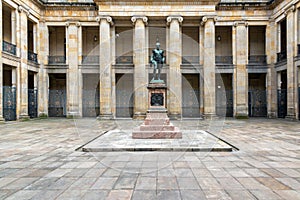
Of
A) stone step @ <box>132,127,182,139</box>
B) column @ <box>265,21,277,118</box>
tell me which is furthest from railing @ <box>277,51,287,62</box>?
stone step @ <box>132,127,182,139</box>

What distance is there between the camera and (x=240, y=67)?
22.3m

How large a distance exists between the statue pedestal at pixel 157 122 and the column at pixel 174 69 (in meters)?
9.99

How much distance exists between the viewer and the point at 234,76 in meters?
22.4

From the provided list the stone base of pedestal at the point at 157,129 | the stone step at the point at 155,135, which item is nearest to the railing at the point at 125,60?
the stone base of pedestal at the point at 157,129

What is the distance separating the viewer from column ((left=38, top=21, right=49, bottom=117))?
22312 mm

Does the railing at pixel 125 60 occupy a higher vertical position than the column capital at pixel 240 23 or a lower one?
lower

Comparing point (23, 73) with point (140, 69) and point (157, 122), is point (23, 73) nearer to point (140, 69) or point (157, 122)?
point (140, 69)

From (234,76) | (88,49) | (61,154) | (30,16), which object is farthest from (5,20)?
(234,76)

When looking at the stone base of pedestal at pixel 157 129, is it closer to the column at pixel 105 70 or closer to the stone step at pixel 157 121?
the stone step at pixel 157 121

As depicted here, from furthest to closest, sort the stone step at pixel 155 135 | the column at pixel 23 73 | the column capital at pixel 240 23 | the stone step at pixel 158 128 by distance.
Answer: the column capital at pixel 240 23 < the column at pixel 23 73 < the stone step at pixel 158 128 < the stone step at pixel 155 135

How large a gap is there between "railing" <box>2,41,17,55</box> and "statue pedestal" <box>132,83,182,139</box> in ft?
44.5

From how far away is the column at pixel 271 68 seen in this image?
22125mm

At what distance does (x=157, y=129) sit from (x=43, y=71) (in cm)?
1683

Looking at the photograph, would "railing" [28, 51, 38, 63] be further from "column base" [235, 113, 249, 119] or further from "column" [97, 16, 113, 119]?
"column base" [235, 113, 249, 119]
